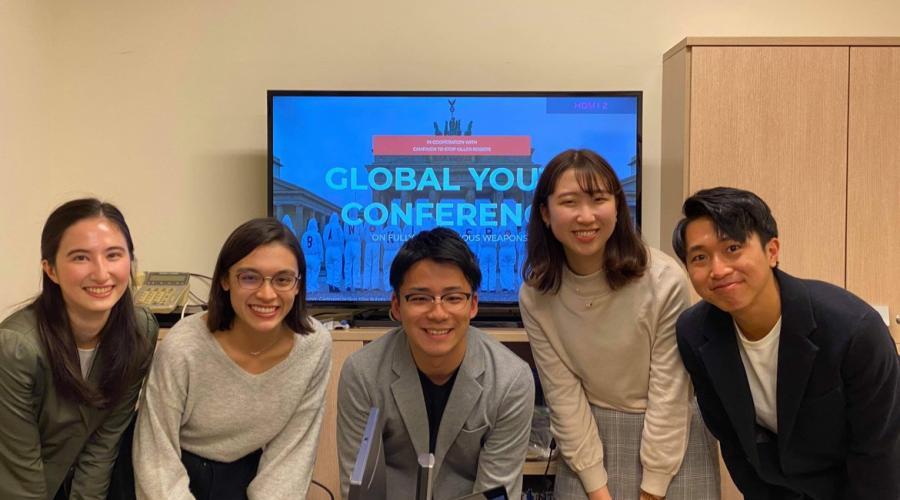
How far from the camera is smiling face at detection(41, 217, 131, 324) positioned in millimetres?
1628

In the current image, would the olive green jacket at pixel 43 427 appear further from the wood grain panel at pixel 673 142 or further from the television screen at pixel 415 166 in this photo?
the wood grain panel at pixel 673 142

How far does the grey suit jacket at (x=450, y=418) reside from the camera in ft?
5.53

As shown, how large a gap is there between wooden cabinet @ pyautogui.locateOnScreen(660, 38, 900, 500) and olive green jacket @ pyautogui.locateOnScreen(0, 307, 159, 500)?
2.00 meters

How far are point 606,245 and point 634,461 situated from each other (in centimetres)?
61

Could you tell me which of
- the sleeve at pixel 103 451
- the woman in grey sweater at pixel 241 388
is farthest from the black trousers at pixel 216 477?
the sleeve at pixel 103 451

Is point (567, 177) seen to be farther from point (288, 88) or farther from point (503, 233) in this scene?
point (288, 88)

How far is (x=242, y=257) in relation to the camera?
1.71 m

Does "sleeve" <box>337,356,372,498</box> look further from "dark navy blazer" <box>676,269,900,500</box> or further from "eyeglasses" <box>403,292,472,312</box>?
"dark navy blazer" <box>676,269,900,500</box>

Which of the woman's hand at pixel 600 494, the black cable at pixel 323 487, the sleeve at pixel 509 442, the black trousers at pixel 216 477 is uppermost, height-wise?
the sleeve at pixel 509 442

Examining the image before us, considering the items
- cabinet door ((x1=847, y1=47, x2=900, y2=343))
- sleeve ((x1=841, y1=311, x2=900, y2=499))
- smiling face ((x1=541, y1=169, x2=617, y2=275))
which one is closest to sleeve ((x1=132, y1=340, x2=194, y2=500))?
smiling face ((x1=541, y1=169, x2=617, y2=275))

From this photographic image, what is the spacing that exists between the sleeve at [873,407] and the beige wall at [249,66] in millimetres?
1270

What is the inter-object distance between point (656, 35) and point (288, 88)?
1.50 m

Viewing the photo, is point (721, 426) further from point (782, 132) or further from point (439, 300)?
point (782, 132)

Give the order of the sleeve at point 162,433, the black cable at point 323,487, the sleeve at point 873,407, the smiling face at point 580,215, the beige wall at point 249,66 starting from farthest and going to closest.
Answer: the beige wall at point 249,66, the black cable at point 323,487, the smiling face at point 580,215, the sleeve at point 162,433, the sleeve at point 873,407
